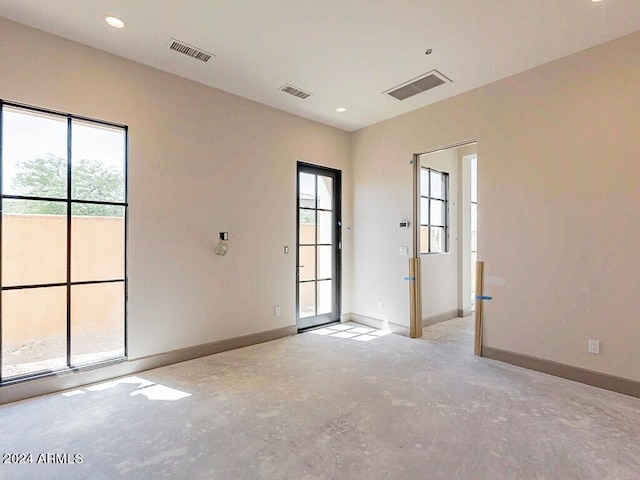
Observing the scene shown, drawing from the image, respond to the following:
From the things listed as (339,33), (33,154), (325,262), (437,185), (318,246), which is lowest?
(325,262)

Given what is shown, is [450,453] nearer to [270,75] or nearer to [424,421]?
[424,421]

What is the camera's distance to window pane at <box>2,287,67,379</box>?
2699mm

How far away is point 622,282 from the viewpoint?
2.85m

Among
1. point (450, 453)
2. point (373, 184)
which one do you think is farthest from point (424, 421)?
point (373, 184)

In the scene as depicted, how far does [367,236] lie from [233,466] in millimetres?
3798

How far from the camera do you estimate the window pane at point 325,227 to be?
512 cm

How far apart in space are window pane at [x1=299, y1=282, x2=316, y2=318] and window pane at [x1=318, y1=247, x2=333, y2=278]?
269 mm

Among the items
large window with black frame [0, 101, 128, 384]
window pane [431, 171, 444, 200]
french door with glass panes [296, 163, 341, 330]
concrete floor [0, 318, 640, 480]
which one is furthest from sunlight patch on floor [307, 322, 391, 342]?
large window with black frame [0, 101, 128, 384]

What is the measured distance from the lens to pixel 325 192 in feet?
17.1

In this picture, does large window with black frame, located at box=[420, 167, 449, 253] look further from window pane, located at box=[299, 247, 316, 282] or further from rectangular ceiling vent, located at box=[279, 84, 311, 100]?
rectangular ceiling vent, located at box=[279, 84, 311, 100]

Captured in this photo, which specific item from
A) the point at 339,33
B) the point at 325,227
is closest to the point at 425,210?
the point at 325,227

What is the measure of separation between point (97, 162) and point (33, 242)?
3.07 feet

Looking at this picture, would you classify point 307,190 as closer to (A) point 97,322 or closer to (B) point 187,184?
(B) point 187,184

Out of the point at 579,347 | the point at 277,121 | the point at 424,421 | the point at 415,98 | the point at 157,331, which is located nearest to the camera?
the point at 424,421
